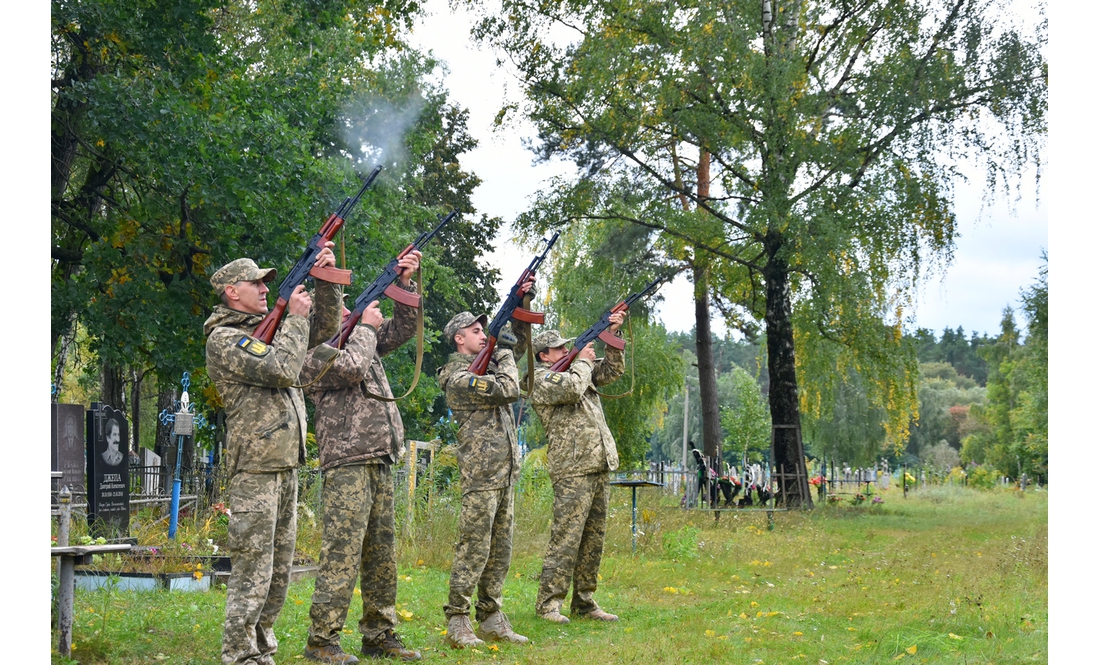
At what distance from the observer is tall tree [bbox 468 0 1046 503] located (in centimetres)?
1591

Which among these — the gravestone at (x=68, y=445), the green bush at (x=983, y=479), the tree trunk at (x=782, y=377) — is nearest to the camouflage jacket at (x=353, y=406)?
the gravestone at (x=68, y=445)

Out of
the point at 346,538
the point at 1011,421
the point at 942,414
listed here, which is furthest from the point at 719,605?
the point at 942,414

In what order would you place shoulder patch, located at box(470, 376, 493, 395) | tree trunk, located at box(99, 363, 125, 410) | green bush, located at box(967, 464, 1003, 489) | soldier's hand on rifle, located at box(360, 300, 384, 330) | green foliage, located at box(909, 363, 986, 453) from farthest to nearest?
green foliage, located at box(909, 363, 986, 453) → green bush, located at box(967, 464, 1003, 489) → tree trunk, located at box(99, 363, 125, 410) → shoulder patch, located at box(470, 376, 493, 395) → soldier's hand on rifle, located at box(360, 300, 384, 330)

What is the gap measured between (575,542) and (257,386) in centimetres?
296

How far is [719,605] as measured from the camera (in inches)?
322

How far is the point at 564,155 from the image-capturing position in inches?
772

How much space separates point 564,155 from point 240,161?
27.9 ft

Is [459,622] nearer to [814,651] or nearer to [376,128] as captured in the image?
[814,651]

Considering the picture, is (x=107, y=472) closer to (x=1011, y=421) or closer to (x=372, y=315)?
(x=372, y=315)

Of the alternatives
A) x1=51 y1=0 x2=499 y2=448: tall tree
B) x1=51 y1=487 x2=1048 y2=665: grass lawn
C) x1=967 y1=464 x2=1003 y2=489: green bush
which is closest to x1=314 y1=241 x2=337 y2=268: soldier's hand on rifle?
x1=51 y1=487 x2=1048 y2=665: grass lawn

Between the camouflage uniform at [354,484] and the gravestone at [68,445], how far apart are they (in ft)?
14.2

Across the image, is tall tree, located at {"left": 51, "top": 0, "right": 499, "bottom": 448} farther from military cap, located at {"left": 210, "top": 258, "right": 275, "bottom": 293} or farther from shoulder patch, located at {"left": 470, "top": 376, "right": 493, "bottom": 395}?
military cap, located at {"left": 210, "top": 258, "right": 275, "bottom": 293}

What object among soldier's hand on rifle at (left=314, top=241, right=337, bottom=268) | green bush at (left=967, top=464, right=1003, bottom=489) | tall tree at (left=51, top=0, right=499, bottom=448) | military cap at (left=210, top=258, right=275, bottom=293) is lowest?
green bush at (left=967, top=464, right=1003, bottom=489)

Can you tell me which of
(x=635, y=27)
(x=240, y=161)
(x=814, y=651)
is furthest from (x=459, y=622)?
(x=635, y=27)
